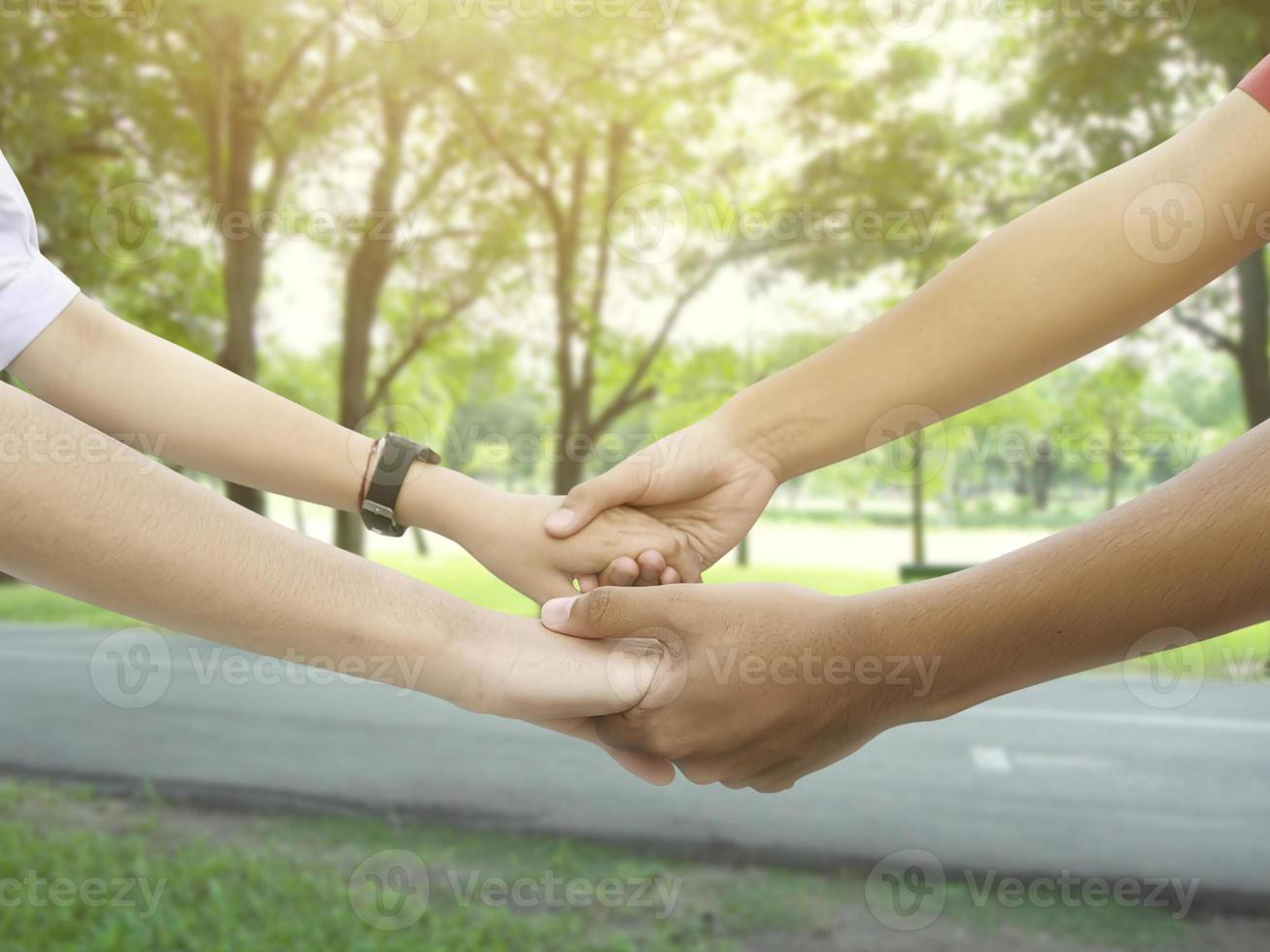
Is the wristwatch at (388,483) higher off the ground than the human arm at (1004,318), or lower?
lower

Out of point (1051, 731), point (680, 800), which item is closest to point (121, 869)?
point (680, 800)

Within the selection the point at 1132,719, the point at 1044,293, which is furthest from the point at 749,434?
the point at 1132,719

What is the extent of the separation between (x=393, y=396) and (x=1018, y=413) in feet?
32.0

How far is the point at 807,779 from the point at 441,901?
2.16m

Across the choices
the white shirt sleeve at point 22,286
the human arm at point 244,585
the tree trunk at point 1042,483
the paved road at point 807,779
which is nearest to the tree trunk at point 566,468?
the paved road at point 807,779

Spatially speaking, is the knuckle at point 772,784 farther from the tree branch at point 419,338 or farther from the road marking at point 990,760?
the tree branch at point 419,338

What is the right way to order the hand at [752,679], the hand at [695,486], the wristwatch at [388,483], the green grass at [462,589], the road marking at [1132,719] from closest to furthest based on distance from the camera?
the hand at [752,679] → the wristwatch at [388,483] → the hand at [695,486] → the road marking at [1132,719] → the green grass at [462,589]

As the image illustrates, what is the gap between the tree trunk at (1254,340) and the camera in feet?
28.8

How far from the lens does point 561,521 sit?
2.39m

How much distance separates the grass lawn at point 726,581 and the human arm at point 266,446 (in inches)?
Answer: 37.3

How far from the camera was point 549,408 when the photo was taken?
1568cm

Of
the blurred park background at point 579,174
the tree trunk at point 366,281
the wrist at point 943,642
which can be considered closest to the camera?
the wrist at point 943,642

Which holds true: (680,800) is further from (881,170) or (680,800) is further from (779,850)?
(881,170)

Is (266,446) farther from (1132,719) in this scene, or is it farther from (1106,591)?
(1132,719)
